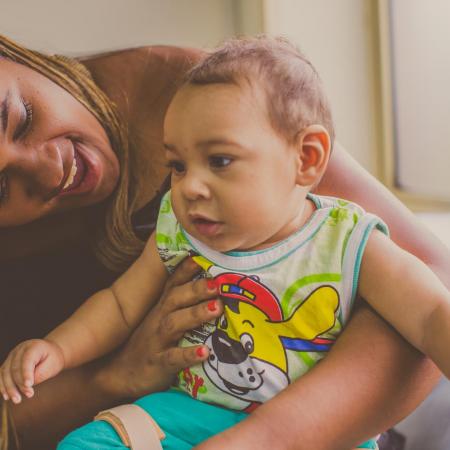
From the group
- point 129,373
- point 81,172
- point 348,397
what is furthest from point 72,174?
point 348,397

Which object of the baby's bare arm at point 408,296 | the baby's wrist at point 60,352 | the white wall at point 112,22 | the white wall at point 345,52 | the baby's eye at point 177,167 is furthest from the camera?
the white wall at point 345,52

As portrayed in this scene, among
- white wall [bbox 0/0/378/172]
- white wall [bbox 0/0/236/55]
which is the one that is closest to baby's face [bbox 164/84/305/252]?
white wall [bbox 0/0/236/55]


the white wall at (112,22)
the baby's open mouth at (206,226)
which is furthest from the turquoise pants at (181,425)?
the white wall at (112,22)

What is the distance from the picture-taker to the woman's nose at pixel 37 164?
109 cm

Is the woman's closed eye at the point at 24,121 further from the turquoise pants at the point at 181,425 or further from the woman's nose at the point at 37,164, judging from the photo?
the turquoise pants at the point at 181,425

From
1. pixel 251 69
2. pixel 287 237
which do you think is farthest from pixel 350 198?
pixel 251 69

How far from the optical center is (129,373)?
1062 millimetres

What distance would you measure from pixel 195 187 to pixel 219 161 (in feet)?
0.14

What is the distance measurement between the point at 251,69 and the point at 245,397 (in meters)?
0.41

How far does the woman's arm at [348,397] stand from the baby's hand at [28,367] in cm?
28

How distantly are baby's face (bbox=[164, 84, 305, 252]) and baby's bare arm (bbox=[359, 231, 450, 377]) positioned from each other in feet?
0.43

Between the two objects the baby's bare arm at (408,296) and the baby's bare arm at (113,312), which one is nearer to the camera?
the baby's bare arm at (408,296)

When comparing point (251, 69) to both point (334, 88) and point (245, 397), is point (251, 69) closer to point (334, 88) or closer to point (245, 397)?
point (245, 397)

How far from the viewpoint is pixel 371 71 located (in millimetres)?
2238
